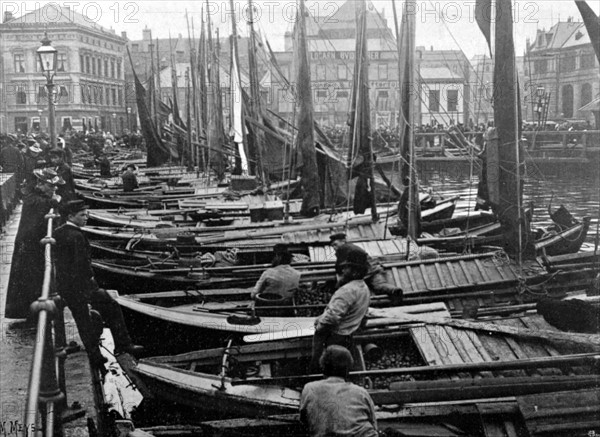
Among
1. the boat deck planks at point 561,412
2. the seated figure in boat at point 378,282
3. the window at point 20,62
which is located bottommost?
the boat deck planks at point 561,412

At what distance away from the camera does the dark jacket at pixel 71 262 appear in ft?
23.8

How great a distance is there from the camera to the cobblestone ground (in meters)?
5.52

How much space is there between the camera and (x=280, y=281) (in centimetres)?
907

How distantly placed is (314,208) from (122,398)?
6.53 m

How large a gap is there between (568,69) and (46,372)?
72.2 meters

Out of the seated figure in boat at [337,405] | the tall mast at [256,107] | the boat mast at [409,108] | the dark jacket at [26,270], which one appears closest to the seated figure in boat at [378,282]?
the boat mast at [409,108]

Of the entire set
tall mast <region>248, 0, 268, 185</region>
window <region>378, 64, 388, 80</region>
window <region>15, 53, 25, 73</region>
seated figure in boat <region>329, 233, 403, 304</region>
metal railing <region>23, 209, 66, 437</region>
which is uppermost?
window <region>378, 64, 388, 80</region>

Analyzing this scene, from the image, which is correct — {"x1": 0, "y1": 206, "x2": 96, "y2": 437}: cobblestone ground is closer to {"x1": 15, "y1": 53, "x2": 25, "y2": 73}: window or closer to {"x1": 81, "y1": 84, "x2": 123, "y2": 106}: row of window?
{"x1": 15, "y1": 53, "x2": 25, "y2": 73}: window

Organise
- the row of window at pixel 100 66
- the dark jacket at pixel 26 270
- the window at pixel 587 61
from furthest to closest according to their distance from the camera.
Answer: the window at pixel 587 61
the row of window at pixel 100 66
the dark jacket at pixel 26 270

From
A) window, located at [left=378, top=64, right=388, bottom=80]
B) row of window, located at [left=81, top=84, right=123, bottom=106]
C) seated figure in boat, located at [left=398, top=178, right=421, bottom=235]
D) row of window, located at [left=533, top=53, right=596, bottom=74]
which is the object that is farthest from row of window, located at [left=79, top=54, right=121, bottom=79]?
seated figure in boat, located at [left=398, top=178, right=421, bottom=235]

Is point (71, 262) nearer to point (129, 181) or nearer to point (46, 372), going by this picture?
point (46, 372)

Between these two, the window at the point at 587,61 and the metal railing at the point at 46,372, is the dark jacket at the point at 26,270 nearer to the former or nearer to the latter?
the metal railing at the point at 46,372

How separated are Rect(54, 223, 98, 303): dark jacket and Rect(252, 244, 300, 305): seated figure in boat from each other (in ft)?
8.10

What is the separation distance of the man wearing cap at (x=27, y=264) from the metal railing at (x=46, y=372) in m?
1.52
